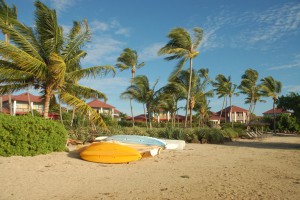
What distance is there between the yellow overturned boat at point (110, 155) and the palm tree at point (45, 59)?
294 cm

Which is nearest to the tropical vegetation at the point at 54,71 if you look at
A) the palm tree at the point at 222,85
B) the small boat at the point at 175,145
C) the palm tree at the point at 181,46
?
the palm tree at the point at 181,46

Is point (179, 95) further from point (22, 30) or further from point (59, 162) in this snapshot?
point (59, 162)

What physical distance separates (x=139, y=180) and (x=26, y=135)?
14.0 ft

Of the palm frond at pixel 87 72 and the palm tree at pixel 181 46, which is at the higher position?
the palm tree at pixel 181 46

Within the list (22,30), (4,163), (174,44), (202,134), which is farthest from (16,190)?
(174,44)

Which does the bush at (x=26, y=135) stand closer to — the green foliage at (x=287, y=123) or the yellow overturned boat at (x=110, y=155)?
the yellow overturned boat at (x=110, y=155)

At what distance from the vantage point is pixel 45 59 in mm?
12031

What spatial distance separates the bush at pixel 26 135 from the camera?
26.9 ft

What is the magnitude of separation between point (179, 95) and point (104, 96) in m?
15.9

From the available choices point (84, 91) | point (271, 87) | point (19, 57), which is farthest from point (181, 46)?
point (271, 87)

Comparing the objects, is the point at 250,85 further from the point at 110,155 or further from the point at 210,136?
the point at 110,155

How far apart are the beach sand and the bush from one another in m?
0.36

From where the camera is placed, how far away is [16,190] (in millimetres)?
5180

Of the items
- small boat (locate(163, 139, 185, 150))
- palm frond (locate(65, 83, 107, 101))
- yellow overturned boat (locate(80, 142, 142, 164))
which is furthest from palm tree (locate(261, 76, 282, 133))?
yellow overturned boat (locate(80, 142, 142, 164))
